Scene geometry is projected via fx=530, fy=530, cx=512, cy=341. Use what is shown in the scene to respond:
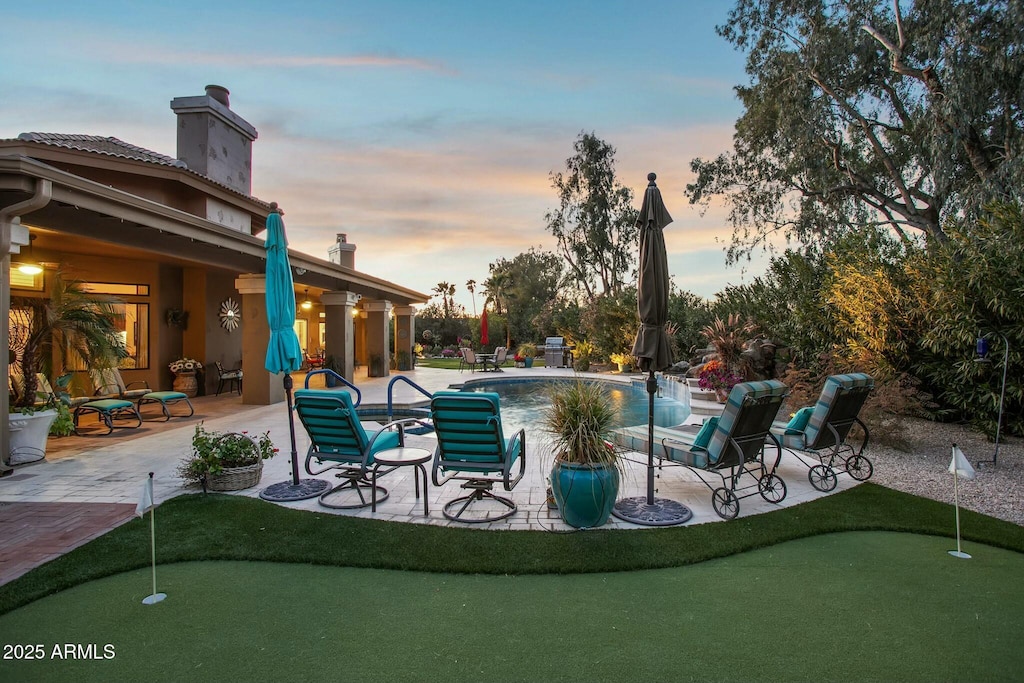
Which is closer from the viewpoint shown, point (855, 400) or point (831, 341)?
point (855, 400)

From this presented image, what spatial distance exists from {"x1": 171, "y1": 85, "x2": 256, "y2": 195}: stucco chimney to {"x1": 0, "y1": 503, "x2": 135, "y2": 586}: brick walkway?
35.7ft

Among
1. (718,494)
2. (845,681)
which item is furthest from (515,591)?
(718,494)

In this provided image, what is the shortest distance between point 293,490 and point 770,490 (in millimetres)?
4354

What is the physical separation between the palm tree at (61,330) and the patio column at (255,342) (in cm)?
323

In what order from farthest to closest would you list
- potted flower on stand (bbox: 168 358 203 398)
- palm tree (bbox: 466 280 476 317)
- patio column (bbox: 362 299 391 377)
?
palm tree (bbox: 466 280 476 317)
patio column (bbox: 362 299 391 377)
potted flower on stand (bbox: 168 358 203 398)

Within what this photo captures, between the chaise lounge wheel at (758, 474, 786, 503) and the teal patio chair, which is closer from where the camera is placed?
the teal patio chair

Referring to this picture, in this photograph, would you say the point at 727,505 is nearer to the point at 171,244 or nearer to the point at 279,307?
the point at 279,307

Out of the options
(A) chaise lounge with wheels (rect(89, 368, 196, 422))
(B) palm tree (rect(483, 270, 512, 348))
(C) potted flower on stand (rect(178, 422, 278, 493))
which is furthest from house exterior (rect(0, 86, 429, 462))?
(B) palm tree (rect(483, 270, 512, 348))

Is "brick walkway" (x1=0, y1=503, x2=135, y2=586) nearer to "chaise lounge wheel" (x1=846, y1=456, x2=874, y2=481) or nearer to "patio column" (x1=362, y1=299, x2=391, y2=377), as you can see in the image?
"chaise lounge wheel" (x1=846, y1=456, x2=874, y2=481)

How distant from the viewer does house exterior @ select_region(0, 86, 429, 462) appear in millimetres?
6207

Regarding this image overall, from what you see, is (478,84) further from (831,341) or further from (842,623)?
(842,623)

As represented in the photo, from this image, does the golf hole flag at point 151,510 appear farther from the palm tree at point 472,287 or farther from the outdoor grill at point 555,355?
the palm tree at point 472,287

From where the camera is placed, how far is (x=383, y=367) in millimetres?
16938

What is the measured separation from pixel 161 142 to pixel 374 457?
15.1m
